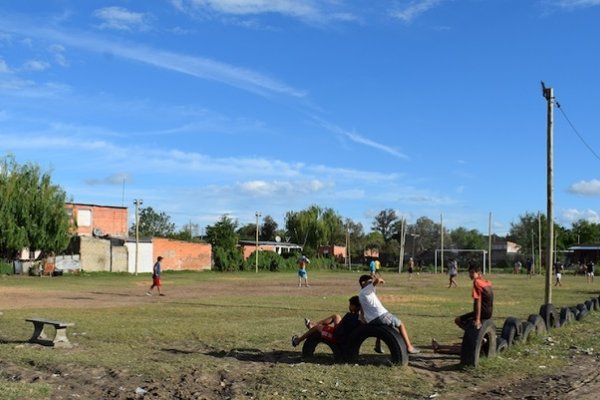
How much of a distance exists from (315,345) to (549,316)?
7713 mm

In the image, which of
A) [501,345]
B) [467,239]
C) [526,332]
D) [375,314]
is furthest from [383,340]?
[467,239]

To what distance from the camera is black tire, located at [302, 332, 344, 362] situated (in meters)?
11.0

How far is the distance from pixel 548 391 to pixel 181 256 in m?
60.6

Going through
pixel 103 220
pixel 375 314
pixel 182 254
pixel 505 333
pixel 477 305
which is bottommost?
pixel 182 254

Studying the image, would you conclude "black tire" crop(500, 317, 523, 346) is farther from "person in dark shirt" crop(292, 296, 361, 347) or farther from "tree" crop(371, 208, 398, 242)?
"tree" crop(371, 208, 398, 242)

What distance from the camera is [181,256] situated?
67438mm

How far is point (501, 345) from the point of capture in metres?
11.8

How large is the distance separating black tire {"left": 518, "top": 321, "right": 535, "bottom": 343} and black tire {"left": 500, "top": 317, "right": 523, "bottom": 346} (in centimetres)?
26

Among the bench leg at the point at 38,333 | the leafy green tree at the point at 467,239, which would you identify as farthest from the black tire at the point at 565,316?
the leafy green tree at the point at 467,239

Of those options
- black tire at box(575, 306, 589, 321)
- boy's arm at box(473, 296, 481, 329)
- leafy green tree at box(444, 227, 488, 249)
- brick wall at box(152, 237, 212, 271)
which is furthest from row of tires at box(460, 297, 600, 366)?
leafy green tree at box(444, 227, 488, 249)

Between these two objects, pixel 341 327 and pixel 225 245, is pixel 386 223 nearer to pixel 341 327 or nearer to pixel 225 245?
pixel 225 245

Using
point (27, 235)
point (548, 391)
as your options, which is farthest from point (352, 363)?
point (27, 235)

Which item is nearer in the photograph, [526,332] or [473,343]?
[473,343]

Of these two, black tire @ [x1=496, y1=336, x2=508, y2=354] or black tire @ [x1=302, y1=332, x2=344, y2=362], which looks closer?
black tire @ [x1=302, y1=332, x2=344, y2=362]
